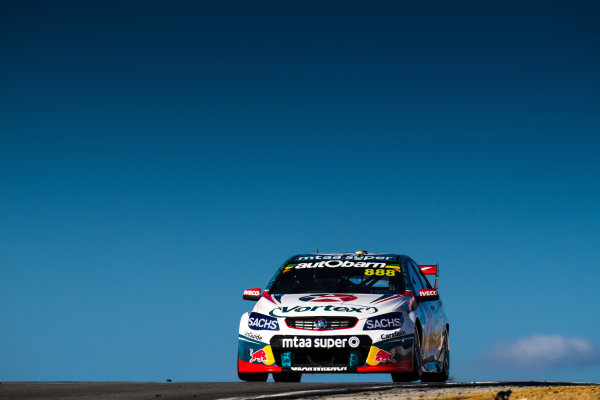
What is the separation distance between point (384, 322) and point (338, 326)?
0.55 m

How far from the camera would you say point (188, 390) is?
10.6m

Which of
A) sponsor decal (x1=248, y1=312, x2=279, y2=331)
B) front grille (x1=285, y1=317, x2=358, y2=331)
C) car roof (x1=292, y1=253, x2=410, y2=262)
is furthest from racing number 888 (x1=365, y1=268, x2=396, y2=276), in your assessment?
sponsor decal (x1=248, y1=312, x2=279, y2=331)

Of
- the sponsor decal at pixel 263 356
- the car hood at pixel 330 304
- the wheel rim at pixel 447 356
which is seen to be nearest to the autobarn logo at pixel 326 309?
the car hood at pixel 330 304

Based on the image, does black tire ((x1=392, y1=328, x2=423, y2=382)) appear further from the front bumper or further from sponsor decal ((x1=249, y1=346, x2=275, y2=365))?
sponsor decal ((x1=249, y1=346, x2=275, y2=365))

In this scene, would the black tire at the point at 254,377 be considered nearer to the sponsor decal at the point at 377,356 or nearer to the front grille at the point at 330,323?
the front grille at the point at 330,323

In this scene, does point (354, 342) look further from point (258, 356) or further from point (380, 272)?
point (380, 272)

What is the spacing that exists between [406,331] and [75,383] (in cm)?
421

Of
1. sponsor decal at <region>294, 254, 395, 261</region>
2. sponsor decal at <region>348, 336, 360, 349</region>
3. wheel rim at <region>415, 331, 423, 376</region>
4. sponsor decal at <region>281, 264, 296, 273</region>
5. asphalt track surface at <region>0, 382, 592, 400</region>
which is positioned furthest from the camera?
sponsor decal at <region>294, 254, 395, 261</region>

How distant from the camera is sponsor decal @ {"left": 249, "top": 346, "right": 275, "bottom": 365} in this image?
39.4ft

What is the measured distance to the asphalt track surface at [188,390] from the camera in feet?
31.7

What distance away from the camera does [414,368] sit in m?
12.1

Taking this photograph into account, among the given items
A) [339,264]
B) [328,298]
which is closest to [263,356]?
[328,298]

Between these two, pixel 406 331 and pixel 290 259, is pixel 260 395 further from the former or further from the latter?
pixel 290 259

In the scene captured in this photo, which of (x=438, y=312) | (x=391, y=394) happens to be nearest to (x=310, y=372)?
(x=391, y=394)
